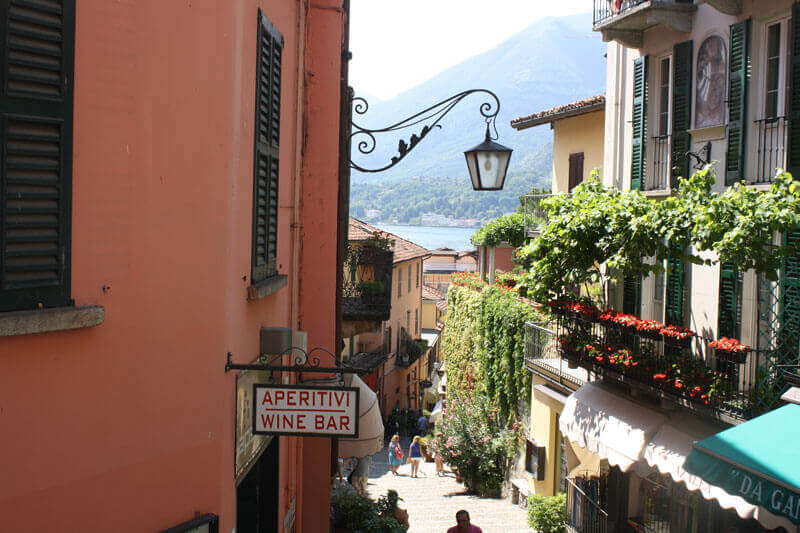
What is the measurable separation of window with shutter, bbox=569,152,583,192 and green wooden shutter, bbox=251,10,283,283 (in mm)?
15526

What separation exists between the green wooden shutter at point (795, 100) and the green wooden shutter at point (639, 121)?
3.97m

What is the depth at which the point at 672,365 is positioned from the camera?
421 inches

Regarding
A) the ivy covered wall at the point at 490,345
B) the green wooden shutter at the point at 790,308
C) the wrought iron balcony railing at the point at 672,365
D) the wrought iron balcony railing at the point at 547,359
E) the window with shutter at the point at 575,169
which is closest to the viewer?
the green wooden shutter at the point at 790,308

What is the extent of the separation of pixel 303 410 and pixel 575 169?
1753cm

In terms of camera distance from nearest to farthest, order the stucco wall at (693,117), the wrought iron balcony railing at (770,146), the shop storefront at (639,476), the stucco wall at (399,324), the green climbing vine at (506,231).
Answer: the shop storefront at (639,476) → the wrought iron balcony railing at (770,146) → the stucco wall at (693,117) → the green climbing vine at (506,231) → the stucco wall at (399,324)

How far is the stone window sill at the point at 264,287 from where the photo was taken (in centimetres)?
566

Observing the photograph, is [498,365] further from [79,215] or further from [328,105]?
[79,215]

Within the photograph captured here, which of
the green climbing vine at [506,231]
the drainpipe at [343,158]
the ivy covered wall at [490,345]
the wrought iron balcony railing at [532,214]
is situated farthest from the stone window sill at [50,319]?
the green climbing vine at [506,231]

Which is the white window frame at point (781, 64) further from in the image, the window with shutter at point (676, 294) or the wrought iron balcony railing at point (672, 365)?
the wrought iron balcony railing at point (672, 365)

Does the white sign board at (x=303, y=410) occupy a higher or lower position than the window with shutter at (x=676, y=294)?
lower

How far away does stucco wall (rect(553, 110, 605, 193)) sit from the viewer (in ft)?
66.2

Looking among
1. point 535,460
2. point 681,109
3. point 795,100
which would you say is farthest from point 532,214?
point 795,100

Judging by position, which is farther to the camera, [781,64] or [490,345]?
[490,345]

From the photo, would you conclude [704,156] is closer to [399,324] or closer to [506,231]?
[506,231]
